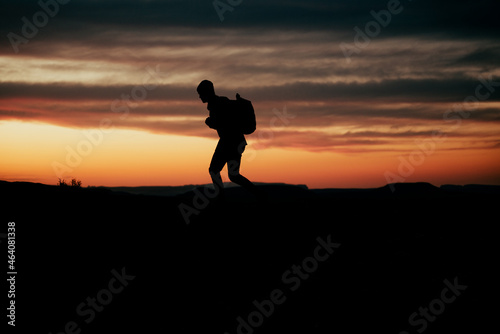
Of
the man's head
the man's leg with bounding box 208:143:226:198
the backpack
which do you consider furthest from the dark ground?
the man's head

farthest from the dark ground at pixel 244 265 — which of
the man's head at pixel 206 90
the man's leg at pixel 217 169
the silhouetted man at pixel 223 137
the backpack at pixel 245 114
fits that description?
the man's head at pixel 206 90

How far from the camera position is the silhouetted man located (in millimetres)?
10555

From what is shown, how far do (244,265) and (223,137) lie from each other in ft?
10.8

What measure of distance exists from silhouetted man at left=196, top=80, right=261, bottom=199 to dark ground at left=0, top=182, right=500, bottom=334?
74 centimetres

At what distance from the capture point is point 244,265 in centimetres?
809

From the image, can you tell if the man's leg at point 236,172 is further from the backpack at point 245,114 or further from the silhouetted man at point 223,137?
the backpack at point 245,114

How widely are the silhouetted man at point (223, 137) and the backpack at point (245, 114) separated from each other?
0.11m

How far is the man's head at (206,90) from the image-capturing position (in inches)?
417

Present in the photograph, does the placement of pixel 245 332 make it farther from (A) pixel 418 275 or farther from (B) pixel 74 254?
(B) pixel 74 254

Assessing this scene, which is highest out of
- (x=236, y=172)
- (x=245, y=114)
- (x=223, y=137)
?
(x=245, y=114)

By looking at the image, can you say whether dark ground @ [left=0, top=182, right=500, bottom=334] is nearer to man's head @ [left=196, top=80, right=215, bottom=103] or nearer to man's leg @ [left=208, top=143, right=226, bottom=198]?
man's leg @ [left=208, top=143, right=226, bottom=198]

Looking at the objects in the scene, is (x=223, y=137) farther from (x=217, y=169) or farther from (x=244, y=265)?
(x=244, y=265)

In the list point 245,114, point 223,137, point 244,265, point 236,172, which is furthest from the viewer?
point 236,172

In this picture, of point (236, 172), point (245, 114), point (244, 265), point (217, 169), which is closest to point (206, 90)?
point (245, 114)
